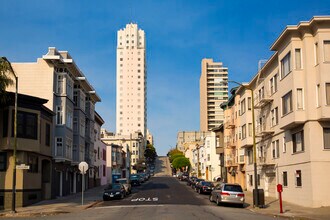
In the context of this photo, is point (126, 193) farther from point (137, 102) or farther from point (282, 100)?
point (137, 102)

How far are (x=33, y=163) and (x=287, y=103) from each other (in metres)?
20.9

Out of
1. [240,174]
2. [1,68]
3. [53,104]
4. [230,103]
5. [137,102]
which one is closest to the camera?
[1,68]

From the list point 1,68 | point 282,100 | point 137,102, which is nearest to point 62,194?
point 1,68

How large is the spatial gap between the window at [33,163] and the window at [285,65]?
69.8 ft

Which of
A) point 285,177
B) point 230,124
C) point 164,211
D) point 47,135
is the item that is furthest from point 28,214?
point 230,124

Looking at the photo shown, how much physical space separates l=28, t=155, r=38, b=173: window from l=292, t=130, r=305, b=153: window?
20.9 meters

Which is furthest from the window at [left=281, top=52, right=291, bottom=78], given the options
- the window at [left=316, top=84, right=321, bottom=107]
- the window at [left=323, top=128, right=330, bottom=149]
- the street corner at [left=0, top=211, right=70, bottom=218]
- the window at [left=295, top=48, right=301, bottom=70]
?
the street corner at [left=0, top=211, right=70, bottom=218]

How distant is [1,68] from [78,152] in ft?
75.0

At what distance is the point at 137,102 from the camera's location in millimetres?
195125

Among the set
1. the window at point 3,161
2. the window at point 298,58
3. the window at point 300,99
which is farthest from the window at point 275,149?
the window at point 3,161

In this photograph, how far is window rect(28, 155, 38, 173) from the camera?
36744mm

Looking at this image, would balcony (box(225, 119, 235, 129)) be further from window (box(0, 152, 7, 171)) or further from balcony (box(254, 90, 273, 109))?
window (box(0, 152, 7, 171))

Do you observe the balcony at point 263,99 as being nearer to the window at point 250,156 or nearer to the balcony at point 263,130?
the balcony at point 263,130

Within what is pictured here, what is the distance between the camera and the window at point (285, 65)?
116ft
